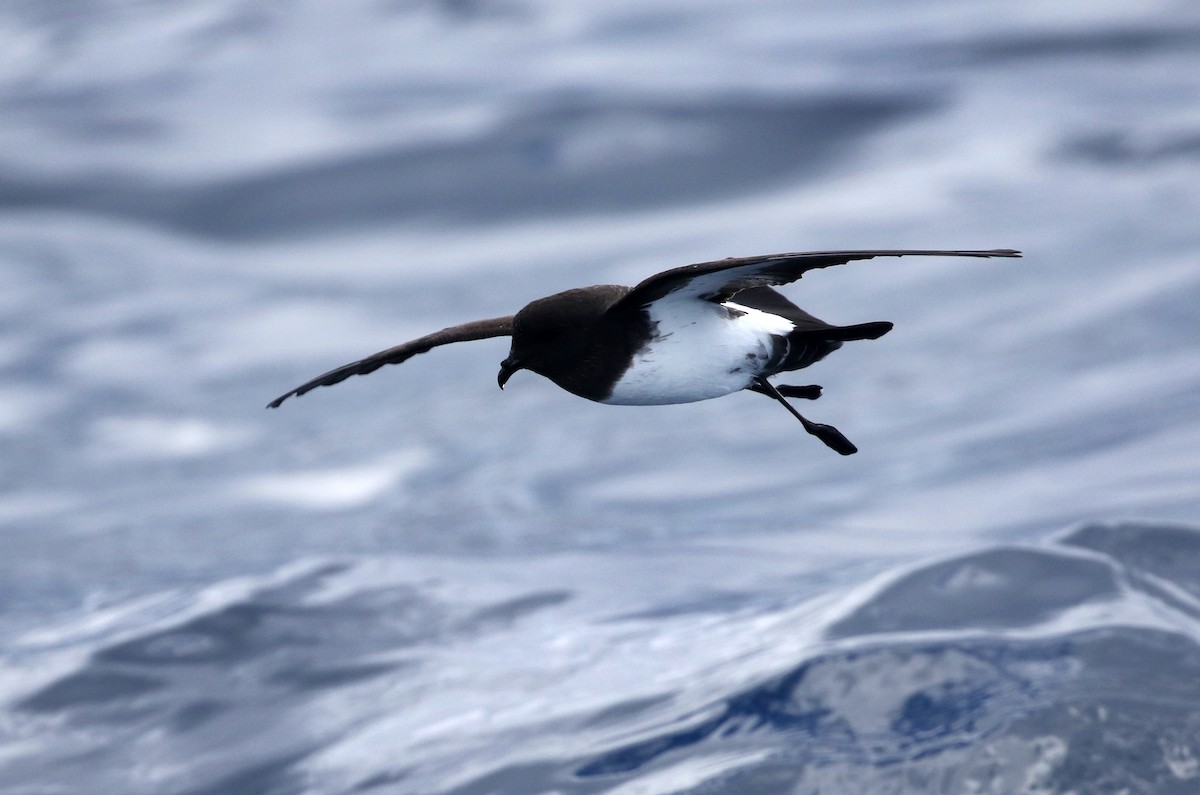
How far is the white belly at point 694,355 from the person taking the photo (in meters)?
7.29

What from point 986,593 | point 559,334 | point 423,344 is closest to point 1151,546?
point 986,593

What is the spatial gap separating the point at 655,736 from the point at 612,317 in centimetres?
1471

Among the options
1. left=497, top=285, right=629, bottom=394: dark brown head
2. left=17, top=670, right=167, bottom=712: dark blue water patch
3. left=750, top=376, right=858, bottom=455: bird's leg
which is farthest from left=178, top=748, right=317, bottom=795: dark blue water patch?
left=497, top=285, right=629, bottom=394: dark brown head

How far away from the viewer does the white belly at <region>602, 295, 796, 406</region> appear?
7.29 meters

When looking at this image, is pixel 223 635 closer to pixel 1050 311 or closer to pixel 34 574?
pixel 34 574

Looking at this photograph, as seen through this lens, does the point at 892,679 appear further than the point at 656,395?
Yes

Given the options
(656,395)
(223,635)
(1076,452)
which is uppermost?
(656,395)

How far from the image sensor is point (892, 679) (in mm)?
20250

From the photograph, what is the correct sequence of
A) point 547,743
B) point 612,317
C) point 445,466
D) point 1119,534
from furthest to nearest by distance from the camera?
point 445,466 < point 1119,534 < point 547,743 < point 612,317

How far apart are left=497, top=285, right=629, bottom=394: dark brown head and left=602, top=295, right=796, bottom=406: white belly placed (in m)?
0.24

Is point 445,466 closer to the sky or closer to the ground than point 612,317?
closer to the ground

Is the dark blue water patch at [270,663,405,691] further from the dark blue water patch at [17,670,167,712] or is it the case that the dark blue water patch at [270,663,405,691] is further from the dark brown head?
the dark brown head

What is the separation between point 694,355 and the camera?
7414mm

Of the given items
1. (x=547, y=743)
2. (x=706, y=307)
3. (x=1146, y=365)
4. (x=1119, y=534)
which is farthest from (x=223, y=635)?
(x=1146, y=365)
